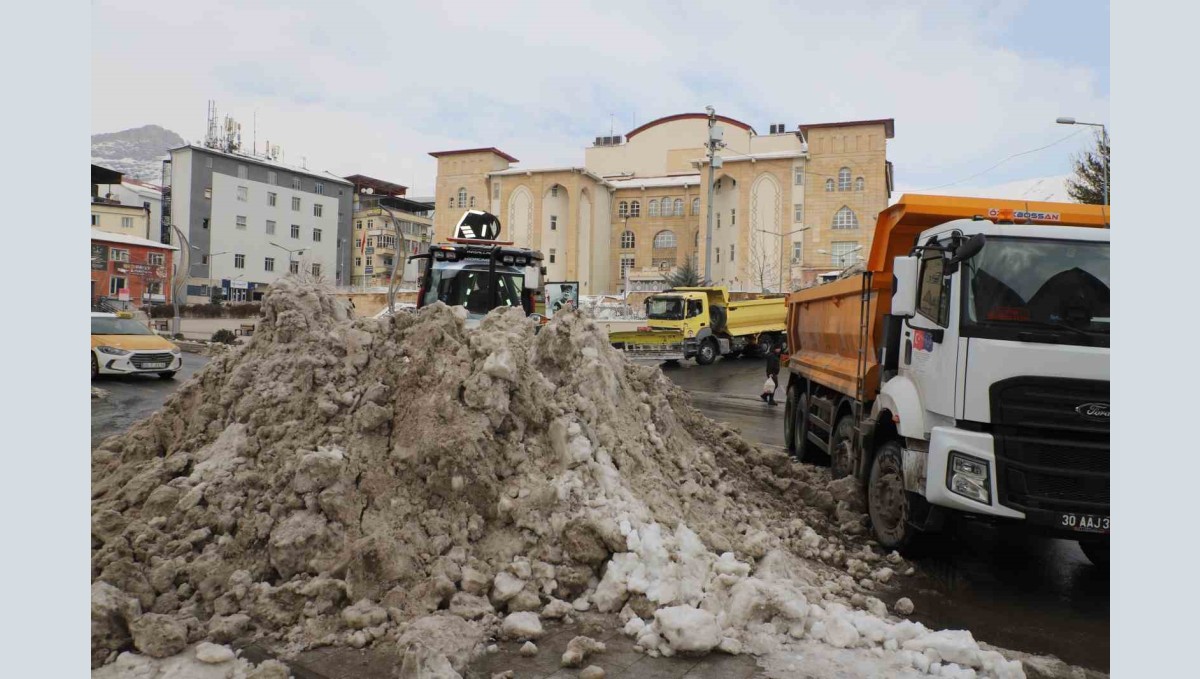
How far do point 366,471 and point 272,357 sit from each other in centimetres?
188

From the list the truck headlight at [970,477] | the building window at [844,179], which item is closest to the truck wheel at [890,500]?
the truck headlight at [970,477]

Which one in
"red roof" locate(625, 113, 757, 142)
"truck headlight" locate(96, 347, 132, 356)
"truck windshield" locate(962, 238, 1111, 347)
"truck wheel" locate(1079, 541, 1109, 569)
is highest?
"red roof" locate(625, 113, 757, 142)

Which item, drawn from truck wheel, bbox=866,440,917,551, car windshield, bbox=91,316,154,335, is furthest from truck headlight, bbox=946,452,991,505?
car windshield, bbox=91,316,154,335

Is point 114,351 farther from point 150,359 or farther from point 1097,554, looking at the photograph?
point 1097,554

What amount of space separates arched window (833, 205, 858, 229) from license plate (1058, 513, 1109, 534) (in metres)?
58.5

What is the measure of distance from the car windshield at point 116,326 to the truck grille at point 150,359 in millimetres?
1235

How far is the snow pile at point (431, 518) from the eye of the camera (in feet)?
14.5

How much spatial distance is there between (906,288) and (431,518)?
4198 millimetres

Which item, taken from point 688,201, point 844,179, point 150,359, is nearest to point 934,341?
point 150,359

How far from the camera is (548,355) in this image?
685 cm

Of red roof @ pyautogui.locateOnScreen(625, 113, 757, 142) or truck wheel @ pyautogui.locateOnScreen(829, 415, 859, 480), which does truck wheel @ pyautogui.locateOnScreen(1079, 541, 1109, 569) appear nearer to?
truck wheel @ pyautogui.locateOnScreen(829, 415, 859, 480)

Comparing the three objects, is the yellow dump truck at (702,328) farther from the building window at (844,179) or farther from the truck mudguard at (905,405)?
the building window at (844,179)

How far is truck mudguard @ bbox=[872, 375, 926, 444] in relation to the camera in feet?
19.1

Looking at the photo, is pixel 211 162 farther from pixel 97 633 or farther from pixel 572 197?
pixel 97 633
